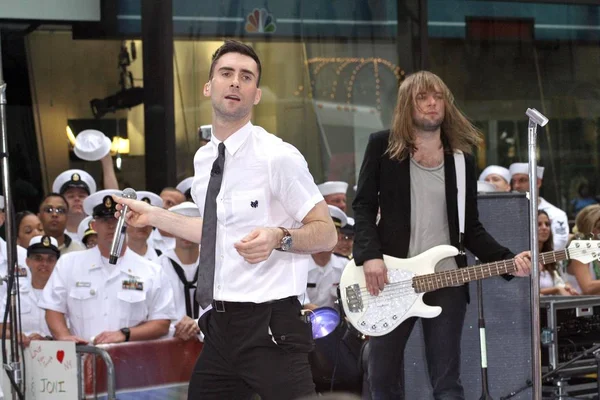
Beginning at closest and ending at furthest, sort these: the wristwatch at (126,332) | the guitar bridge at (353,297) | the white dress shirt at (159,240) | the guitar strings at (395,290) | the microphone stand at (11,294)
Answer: the guitar strings at (395,290), the guitar bridge at (353,297), the microphone stand at (11,294), the wristwatch at (126,332), the white dress shirt at (159,240)

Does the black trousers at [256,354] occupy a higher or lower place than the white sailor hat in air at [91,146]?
lower

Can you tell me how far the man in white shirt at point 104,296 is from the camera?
7.04m

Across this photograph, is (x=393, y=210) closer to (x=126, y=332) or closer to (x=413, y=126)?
(x=413, y=126)

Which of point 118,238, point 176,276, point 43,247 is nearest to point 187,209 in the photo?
point 176,276

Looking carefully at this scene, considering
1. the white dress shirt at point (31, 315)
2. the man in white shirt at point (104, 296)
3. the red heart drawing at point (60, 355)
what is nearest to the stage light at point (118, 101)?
the white dress shirt at point (31, 315)

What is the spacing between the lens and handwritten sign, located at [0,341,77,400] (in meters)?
6.14

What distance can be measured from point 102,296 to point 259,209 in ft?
10.4

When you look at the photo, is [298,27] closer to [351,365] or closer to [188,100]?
[188,100]

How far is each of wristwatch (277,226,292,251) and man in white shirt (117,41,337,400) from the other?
7 centimetres

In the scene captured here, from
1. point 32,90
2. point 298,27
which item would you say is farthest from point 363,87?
point 32,90

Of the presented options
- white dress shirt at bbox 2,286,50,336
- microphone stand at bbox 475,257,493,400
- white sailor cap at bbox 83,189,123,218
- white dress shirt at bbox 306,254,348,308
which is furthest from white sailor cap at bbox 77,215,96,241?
microphone stand at bbox 475,257,493,400

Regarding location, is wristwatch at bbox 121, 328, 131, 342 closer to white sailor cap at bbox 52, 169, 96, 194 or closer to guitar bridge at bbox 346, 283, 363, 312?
guitar bridge at bbox 346, 283, 363, 312

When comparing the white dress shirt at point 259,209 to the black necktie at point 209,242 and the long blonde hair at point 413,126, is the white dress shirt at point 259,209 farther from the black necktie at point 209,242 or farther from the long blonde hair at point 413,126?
the long blonde hair at point 413,126

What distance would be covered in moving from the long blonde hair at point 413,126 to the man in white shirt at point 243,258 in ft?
5.24
